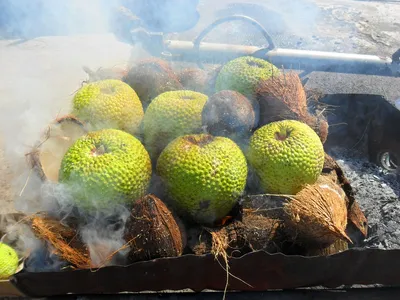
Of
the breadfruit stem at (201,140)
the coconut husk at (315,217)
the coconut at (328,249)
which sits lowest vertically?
the coconut at (328,249)

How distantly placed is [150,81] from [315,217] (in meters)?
1.24

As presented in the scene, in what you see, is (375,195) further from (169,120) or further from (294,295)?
(169,120)

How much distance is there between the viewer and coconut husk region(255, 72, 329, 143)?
6.57ft

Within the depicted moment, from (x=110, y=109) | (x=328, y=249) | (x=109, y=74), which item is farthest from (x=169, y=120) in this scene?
(x=328, y=249)

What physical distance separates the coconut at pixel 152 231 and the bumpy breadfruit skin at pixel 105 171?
90mm

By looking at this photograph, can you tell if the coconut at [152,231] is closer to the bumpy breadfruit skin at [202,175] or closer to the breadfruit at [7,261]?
the bumpy breadfruit skin at [202,175]

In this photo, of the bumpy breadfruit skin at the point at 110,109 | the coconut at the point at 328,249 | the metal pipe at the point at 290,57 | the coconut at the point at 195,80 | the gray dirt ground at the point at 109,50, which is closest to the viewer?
the coconut at the point at 328,249

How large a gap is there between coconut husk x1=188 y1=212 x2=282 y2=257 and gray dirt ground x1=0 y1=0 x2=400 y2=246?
936 millimetres

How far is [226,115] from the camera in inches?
72.2

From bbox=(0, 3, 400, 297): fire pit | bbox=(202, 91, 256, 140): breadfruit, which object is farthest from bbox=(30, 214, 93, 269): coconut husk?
bbox=(202, 91, 256, 140): breadfruit

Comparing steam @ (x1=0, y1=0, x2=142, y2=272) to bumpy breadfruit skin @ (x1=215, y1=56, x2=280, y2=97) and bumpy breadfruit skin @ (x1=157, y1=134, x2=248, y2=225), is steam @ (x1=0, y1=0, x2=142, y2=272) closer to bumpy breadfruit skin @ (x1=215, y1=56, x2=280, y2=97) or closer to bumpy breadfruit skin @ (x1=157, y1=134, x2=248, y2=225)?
bumpy breadfruit skin @ (x1=157, y1=134, x2=248, y2=225)

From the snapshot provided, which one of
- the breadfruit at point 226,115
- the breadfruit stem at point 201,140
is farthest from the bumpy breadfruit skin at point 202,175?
the breadfruit at point 226,115

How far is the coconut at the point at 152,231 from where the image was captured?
158 cm

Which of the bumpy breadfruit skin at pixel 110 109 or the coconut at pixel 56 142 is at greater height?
the bumpy breadfruit skin at pixel 110 109
